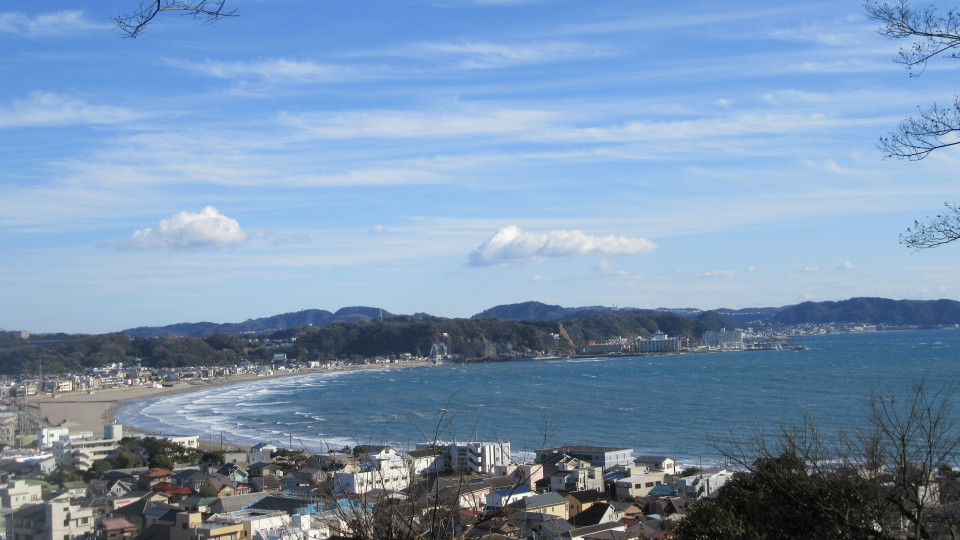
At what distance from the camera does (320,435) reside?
2044 cm

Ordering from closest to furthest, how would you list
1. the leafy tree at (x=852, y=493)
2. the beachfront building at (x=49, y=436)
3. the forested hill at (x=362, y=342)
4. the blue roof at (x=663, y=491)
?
1. the leafy tree at (x=852, y=493)
2. the blue roof at (x=663, y=491)
3. the beachfront building at (x=49, y=436)
4. the forested hill at (x=362, y=342)

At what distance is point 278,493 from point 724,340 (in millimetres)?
71426

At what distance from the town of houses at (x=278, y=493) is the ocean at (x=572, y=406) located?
122cm

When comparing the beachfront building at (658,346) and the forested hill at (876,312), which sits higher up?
the forested hill at (876,312)

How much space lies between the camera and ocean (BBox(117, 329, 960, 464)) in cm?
1888

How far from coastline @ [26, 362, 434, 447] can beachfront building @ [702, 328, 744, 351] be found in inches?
1552

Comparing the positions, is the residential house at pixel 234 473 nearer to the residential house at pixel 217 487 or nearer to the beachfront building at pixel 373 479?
the residential house at pixel 217 487

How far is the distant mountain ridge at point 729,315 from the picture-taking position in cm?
9712

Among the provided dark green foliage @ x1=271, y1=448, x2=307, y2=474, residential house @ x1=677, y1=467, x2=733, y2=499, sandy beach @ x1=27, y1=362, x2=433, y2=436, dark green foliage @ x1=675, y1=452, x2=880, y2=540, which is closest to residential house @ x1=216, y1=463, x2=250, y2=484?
dark green foliage @ x1=271, y1=448, x2=307, y2=474

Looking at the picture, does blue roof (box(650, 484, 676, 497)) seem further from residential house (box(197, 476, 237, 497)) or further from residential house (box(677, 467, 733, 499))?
residential house (box(197, 476, 237, 497))

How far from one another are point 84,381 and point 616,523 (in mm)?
45253

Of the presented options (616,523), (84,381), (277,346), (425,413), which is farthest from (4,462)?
(277,346)

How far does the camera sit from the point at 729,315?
123 m

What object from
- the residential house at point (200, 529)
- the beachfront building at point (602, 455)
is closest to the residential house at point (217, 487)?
the residential house at point (200, 529)
